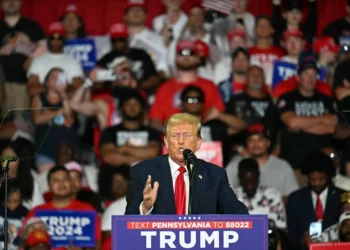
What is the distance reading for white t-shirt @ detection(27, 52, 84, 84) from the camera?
13547 mm

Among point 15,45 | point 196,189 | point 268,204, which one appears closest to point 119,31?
point 15,45

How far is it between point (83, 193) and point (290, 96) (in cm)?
259

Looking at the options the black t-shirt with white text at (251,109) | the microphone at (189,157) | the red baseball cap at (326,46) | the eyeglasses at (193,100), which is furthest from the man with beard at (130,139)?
the microphone at (189,157)

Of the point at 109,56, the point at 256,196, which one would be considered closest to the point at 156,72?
the point at 109,56

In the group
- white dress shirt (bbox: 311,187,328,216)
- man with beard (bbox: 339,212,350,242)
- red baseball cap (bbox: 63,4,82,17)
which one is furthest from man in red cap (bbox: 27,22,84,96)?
man with beard (bbox: 339,212,350,242)

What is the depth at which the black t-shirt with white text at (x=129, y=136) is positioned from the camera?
1238cm

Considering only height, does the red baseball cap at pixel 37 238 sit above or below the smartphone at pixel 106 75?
below

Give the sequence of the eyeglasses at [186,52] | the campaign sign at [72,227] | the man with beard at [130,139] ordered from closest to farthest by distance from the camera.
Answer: the campaign sign at [72,227] < the man with beard at [130,139] < the eyeglasses at [186,52]

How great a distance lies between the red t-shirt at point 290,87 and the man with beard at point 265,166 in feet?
3.26

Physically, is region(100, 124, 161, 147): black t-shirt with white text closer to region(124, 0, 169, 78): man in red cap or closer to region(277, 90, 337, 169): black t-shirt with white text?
region(277, 90, 337, 169): black t-shirt with white text

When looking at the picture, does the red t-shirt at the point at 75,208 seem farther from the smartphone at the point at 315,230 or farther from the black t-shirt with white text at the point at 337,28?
the black t-shirt with white text at the point at 337,28

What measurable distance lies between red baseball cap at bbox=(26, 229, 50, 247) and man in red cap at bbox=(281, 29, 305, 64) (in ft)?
15.5

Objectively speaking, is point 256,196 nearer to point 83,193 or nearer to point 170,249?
point 83,193

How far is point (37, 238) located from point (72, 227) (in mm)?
707
